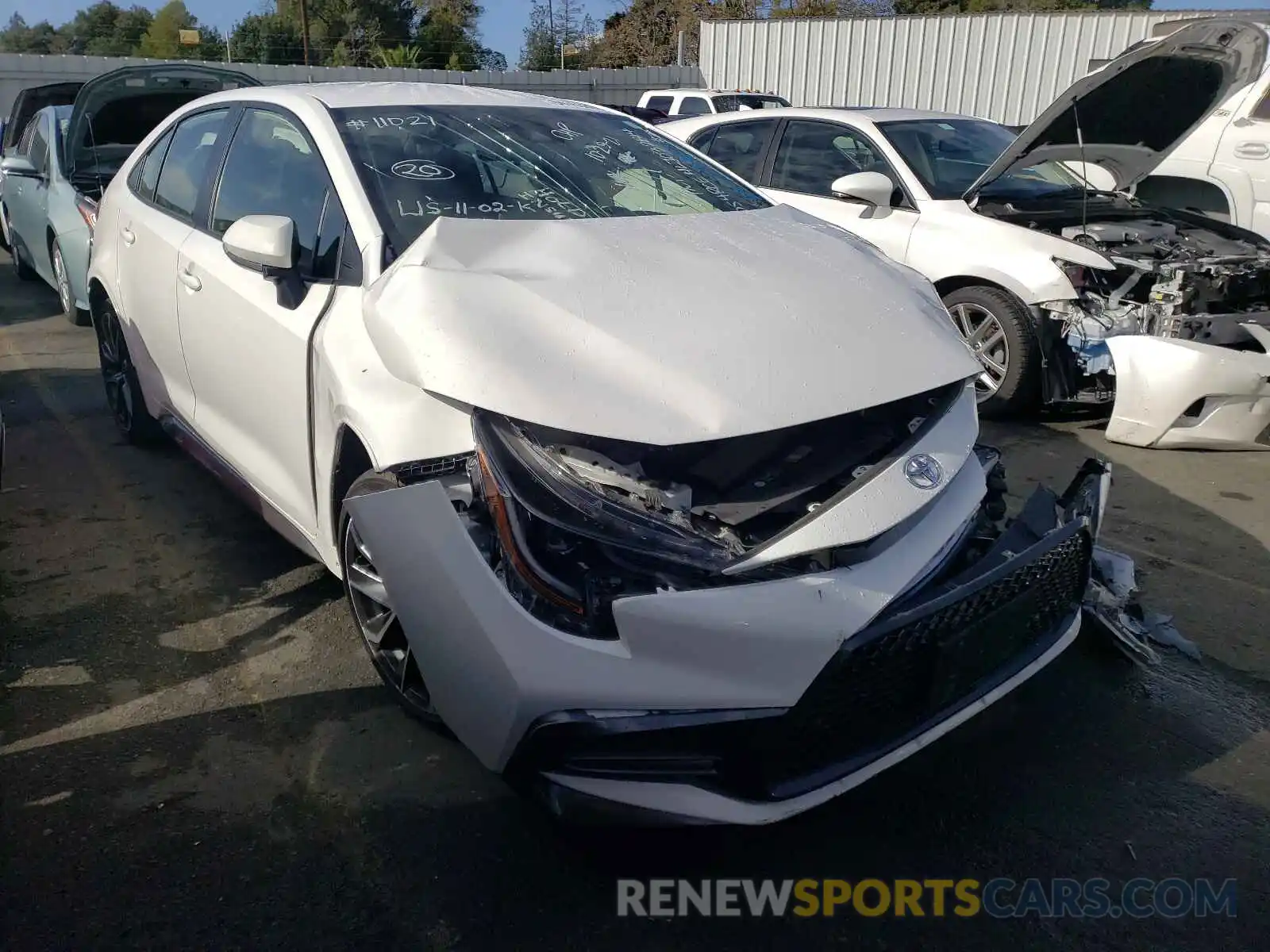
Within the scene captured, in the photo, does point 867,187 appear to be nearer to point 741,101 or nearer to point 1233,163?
point 1233,163

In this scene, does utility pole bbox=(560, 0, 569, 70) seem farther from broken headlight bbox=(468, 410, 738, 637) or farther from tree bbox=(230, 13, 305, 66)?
broken headlight bbox=(468, 410, 738, 637)

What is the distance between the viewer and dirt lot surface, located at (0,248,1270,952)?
2287mm

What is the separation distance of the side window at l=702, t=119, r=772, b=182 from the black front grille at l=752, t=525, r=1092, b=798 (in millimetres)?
5165

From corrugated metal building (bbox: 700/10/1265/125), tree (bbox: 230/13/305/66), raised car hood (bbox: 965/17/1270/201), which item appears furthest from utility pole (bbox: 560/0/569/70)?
raised car hood (bbox: 965/17/1270/201)

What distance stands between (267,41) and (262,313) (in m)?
43.6

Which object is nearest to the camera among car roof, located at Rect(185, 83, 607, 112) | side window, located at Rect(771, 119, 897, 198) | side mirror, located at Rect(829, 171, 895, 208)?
car roof, located at Rect(185, 83, 607, 112)

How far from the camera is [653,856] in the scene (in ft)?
8.14

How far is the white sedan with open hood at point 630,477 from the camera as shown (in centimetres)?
215

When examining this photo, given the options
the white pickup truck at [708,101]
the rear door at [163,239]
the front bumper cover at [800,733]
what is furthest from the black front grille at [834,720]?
the white pickup truck at [708,101]

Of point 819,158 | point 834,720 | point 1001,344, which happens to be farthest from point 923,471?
point 819,158

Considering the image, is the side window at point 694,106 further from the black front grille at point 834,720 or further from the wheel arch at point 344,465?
the black front grille at point 834,720

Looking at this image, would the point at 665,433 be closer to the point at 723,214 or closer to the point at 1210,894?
the point at 723,214

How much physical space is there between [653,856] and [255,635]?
168 cm

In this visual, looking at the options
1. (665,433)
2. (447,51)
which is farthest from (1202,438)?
(447,51)
